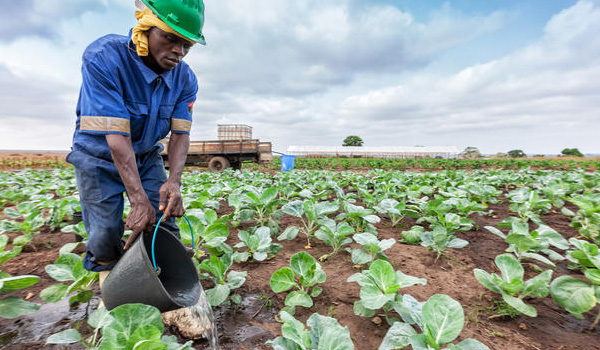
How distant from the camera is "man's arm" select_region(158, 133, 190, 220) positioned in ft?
4.91

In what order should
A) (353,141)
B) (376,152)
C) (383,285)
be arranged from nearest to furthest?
(383,285)
(376,152)
(353,141)

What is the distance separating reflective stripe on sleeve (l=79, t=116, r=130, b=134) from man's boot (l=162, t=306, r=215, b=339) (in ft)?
3.39

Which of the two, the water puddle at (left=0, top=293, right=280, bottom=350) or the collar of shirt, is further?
the collar of shirt

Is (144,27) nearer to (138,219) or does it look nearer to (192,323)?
(138,219)

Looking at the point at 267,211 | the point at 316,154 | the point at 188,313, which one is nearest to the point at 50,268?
the point at 188,313

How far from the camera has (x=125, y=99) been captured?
62.7 inches

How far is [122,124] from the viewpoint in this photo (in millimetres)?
1435

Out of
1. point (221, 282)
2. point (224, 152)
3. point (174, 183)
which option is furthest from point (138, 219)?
point (224, 152)

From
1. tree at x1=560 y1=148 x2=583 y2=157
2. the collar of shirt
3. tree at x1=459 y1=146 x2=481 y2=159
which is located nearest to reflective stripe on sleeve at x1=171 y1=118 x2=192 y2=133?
the collar of shirt

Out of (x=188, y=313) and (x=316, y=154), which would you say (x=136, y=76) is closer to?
(x=188, y=313)

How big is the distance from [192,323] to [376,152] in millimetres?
43365

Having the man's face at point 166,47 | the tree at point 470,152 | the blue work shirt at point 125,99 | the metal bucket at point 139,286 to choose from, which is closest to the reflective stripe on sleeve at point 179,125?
the blue work shirt at point 125,99

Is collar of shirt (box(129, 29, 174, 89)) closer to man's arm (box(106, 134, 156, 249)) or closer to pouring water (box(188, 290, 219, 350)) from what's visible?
man's arm (box(106, 134, 156, 249))

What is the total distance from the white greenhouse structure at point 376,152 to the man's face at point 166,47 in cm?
4056
